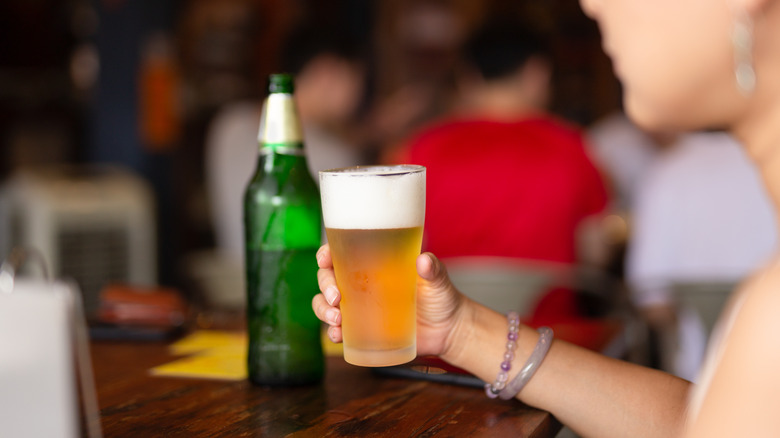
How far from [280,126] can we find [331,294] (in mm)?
259

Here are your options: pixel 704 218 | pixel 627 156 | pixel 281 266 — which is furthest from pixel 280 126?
pixel 627 156

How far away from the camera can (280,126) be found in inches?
41.3

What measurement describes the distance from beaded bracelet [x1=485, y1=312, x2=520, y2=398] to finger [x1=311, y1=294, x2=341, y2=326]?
212 millimetres

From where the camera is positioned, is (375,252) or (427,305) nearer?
(375,252)

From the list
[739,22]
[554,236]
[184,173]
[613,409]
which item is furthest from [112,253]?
[739,22]

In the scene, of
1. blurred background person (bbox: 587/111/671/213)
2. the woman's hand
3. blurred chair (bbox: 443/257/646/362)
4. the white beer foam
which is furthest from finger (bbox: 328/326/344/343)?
blurred background person (bbox: 587/111/671/213)

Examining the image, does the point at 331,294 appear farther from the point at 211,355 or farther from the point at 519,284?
the point at 519,284

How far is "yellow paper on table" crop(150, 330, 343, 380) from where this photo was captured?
1.14 m

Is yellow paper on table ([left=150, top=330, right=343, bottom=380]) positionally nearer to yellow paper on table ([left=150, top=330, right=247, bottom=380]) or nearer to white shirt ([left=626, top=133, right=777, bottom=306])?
yellow paper on table ([left=150, top=330, right=247, bottom=380])

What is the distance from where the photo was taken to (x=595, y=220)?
253 centimetres

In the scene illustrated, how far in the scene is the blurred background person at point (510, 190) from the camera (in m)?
2.37

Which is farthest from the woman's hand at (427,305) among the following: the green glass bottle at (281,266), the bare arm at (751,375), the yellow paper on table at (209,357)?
the bare arm at (751,375)

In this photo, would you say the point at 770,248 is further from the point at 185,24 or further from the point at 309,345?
the point at 185,24

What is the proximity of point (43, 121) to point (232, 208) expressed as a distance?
2.85m
